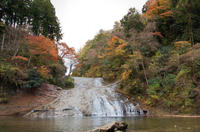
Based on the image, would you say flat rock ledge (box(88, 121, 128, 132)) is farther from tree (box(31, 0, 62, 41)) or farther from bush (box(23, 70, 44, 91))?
tree (box(31, 0, 62, 41))

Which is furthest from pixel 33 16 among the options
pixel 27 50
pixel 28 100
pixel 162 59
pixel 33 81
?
pixel 162 59

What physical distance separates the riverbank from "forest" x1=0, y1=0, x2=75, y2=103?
1.77 ft

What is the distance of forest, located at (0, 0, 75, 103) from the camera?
52.7 ft

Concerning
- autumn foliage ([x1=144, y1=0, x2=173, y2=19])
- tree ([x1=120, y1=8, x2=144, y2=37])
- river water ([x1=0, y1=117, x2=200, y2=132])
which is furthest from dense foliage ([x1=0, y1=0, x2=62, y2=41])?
river water ([x1=0, y1=117, x2=200, y2=132])

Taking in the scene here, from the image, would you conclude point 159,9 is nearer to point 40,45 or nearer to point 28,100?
point 40,45

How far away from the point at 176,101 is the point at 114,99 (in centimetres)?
589

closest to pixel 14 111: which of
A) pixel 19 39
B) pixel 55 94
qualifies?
pixel 55 94

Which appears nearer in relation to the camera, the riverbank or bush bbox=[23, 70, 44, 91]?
the riverbank

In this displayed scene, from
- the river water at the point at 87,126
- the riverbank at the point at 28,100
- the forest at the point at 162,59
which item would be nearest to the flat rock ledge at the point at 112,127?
the river water at the point at 87,126

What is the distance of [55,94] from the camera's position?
18.3m

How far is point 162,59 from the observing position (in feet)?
61.2

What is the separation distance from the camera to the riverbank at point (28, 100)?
14539 mm

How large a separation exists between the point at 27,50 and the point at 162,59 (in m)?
15.5

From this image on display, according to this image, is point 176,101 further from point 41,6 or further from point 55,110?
point 41,6
